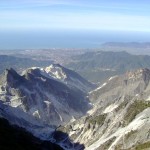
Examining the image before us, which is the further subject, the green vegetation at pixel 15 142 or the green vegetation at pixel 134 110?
the green vegetation at pixel 134 110

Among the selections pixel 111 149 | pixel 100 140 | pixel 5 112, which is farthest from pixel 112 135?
pixel 5 112

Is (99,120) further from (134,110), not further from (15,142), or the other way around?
(15,142)

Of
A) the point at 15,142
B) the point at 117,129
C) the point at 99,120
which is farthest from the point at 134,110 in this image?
the point at 15,142

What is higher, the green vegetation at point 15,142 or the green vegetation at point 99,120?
the green vegetation at point 15,142

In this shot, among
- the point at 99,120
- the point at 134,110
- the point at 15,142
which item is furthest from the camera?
the point at 99,120

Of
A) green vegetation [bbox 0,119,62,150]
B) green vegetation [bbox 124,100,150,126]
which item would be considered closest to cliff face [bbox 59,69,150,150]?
green vegetation [bbox 124,100,150,126]

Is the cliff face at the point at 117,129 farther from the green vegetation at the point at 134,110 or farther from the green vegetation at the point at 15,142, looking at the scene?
the green vegetation at the point at 15,142

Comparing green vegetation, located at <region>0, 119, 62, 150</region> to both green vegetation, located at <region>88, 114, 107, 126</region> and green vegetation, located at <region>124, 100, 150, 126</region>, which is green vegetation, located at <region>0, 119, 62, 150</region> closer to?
green vegetation, located at <region>124, 100, 150, 126</region>

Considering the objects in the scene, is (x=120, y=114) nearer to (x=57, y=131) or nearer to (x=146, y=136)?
(x=57, y=131)

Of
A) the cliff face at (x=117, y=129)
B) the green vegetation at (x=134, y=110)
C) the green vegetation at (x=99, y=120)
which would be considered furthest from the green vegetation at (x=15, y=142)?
the green vegetation at (x=99, y=120)

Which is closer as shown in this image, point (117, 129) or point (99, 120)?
point (117, 129)
